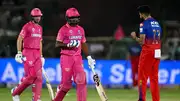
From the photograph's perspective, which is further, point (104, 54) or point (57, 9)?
point (57, 9)

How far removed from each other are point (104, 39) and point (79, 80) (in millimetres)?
11404

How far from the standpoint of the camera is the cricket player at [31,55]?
17.4 metres

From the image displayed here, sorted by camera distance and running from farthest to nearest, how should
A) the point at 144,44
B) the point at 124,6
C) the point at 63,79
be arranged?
1. the point at 124,6
2. the point at 144,44
3. the point at 63,79

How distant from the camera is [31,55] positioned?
17.5m

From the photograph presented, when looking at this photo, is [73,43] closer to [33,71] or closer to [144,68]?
[33,71]

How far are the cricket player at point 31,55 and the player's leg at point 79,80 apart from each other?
1764 millimetres

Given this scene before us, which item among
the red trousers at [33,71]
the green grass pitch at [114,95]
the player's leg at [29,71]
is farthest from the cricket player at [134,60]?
the player's leg at [29,71]

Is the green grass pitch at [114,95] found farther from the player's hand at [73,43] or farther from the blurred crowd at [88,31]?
the player's hand at [73,43]

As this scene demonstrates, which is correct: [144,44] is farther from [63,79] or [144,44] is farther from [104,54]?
[104,54]

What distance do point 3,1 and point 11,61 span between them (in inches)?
235

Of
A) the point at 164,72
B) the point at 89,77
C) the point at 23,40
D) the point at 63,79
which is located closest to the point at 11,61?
the point at 89,77

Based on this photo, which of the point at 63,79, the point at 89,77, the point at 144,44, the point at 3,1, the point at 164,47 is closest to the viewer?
the point at 63,79

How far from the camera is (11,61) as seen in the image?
24703 millimetres

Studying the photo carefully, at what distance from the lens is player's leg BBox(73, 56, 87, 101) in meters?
15.7
